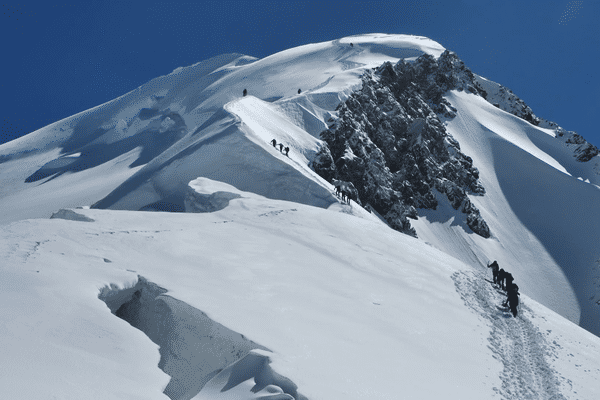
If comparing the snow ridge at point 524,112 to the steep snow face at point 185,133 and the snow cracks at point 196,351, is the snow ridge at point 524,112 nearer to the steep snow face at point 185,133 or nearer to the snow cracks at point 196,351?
the steep snow face at point 185,133

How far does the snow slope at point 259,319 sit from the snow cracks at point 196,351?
3cm

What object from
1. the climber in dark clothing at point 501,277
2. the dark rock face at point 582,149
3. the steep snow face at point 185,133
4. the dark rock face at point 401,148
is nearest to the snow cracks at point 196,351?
the climber in dark clothing at point 501,277

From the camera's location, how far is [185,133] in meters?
55.4

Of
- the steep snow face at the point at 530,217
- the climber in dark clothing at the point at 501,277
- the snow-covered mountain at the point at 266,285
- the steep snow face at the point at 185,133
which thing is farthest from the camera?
the steep snow face at the point at 530,217

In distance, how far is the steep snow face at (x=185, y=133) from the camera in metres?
27.4

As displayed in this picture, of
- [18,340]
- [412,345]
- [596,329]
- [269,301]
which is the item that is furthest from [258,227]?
[596,329]

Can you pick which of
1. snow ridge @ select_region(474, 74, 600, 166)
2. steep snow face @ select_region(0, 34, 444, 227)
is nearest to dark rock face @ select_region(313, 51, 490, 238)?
steep snow face @ select_region(0, 34, 444, 227)

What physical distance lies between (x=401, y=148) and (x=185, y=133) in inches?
1169

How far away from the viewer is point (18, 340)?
6379 millimetres

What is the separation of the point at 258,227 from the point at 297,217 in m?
2.77

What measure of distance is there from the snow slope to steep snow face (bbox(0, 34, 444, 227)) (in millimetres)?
10353

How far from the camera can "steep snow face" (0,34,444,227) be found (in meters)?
27.4

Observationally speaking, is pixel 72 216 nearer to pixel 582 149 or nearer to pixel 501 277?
pixel 501 277

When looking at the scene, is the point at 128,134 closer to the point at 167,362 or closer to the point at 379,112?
the point at 379,112
